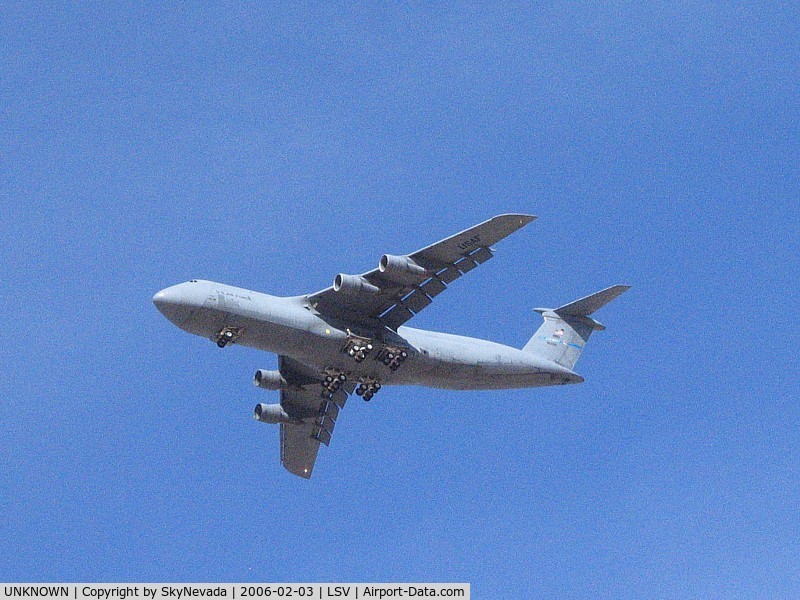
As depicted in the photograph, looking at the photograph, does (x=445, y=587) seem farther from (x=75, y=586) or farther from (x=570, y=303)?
(x=570, y=303)

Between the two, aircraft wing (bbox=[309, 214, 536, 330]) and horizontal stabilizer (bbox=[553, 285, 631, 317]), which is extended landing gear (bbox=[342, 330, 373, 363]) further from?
horizontal stabilizer (bbox=[553, 285, 631, 317])

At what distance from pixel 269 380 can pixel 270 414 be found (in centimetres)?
237

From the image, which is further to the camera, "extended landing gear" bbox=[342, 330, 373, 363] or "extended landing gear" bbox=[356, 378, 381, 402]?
"extended landing gear" bbox=[356, 378, 381, 402]

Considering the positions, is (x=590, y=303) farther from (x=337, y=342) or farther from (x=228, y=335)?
(x=228, y=335)

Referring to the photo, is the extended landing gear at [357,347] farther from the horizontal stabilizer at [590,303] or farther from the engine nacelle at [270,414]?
the horizontal stabilizer at [590,303]

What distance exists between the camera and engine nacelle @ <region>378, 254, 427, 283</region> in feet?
140

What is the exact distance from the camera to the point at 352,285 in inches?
1704

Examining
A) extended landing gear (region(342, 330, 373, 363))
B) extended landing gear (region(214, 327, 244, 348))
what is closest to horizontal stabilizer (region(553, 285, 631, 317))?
extended landing gear (region(342, 330, 373, 363))

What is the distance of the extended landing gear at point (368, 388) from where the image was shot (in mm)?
45781

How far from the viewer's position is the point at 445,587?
34.6 m

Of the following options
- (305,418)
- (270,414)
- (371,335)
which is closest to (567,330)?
(371,335)

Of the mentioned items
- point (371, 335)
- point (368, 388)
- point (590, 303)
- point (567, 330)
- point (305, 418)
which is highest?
point (590, 303)

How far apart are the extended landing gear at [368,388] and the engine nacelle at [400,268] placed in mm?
4189

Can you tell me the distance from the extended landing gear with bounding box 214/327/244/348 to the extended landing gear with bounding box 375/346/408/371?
4900mm
